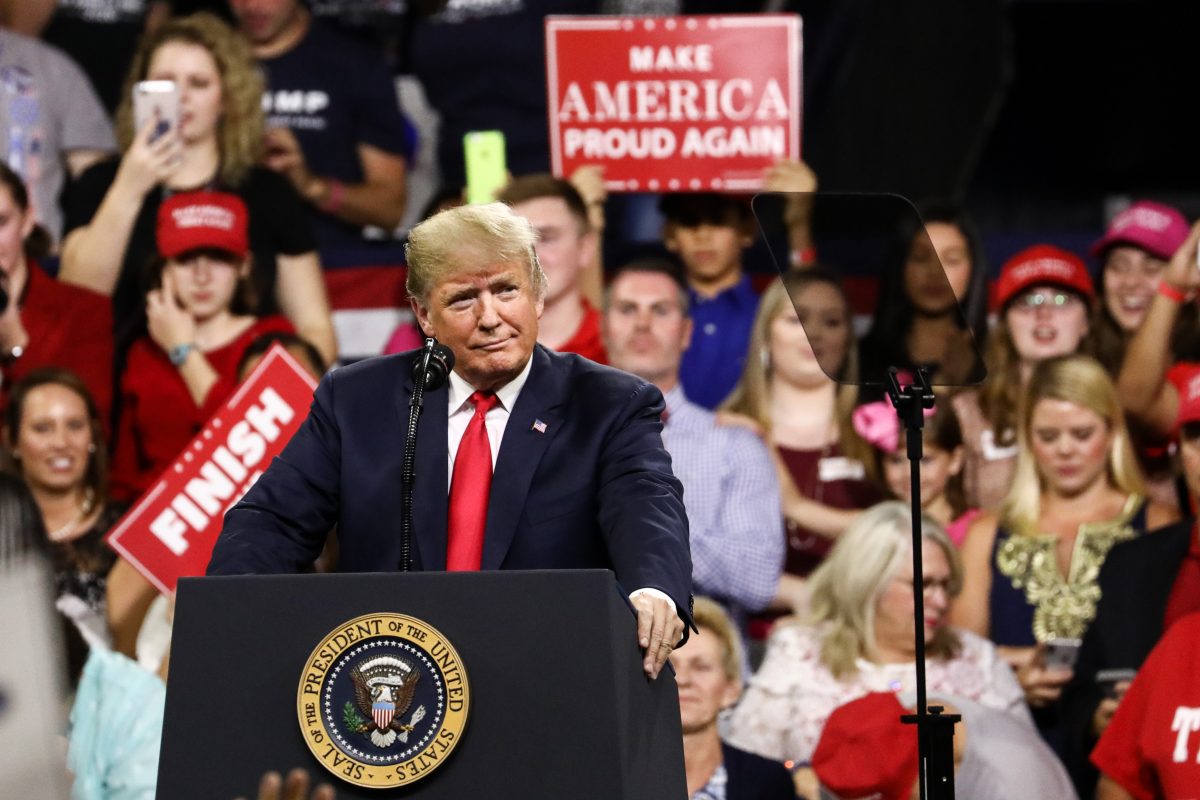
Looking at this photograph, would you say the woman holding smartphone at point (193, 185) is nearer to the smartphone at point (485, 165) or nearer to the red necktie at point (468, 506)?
the smartphone at point (485, 165)

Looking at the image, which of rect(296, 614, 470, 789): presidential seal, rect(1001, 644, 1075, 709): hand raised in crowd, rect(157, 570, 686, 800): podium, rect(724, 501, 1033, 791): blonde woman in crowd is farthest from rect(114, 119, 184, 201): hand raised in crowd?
rect(296, 614, 470, 789): presidential seal

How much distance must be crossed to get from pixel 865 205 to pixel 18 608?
295cm

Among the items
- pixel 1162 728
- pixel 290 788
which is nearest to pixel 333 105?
pixel 1162 728

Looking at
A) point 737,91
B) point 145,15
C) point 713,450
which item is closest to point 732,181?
point 737,91

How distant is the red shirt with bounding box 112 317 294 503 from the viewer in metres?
4.77

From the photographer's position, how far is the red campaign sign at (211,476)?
4195 millimetres

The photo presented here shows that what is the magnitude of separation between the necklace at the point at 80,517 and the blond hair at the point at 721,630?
1.62m

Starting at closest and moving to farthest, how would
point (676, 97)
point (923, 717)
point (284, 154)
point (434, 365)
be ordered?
point (434, 365), point (923, 717), point (676, 97), point (284, 154)

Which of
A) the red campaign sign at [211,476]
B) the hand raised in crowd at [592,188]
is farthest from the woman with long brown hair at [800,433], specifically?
the red campaign sign at [211,476]

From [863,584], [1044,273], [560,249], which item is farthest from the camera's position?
[1044,273]

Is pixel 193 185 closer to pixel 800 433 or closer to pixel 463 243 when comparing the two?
pixel 800 433

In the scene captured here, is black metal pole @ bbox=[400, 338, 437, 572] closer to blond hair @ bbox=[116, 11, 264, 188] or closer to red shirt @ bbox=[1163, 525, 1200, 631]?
red shirt @ bbox=[1163, 525, 1200, 631]

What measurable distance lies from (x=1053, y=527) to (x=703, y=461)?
91cm

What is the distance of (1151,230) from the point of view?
4.98 metres
